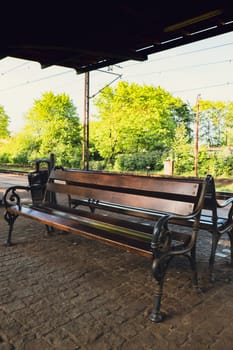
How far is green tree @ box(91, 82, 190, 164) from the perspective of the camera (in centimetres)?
2623

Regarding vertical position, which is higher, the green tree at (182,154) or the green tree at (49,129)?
the green tree at (49,129)

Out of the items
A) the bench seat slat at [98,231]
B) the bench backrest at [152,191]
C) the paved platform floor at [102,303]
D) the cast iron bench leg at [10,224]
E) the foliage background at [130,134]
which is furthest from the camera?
the foliage background at [130,134]

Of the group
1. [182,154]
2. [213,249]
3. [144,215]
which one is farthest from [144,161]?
[213,249]

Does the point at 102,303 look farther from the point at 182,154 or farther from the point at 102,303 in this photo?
the point at 182,154

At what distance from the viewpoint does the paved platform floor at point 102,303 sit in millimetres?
1934

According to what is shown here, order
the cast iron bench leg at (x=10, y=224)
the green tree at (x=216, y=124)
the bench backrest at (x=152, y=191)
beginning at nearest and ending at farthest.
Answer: the bench backrest at (x=152, y=191)
the cast iron bench leg at (x=10, y=224)
the green tree at (x=216, y=124)

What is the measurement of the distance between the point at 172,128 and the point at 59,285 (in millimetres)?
27827

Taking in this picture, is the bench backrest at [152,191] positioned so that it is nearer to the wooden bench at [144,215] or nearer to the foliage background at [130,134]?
the wooden bench at [144,215]

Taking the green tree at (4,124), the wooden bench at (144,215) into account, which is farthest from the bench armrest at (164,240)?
the green tree at (4,124)

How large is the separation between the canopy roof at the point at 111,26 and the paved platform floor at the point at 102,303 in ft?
11.2

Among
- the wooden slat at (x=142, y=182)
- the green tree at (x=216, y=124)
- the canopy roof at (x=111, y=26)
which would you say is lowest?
the wooden slat at (x=142, y=182)

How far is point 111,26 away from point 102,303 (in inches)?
173

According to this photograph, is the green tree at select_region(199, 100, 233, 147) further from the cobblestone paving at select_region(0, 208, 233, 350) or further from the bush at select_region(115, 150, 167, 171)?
the cobblestone paving at select_region(0, 208, 233, 350)

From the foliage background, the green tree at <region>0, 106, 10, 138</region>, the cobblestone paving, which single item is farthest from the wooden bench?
the green tree at <region>0, 106, 10, 138</region>
